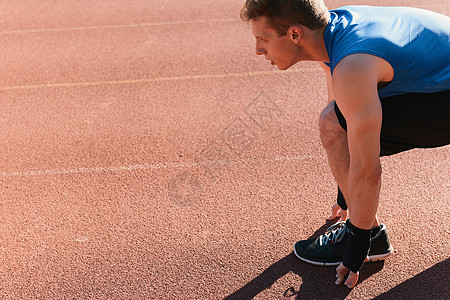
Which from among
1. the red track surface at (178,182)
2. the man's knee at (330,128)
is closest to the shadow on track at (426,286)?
the red track surface at (178,182)

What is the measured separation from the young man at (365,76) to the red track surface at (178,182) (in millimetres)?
748

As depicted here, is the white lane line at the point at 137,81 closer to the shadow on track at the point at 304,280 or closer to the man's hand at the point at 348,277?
the shadow on track at the point at 304,280

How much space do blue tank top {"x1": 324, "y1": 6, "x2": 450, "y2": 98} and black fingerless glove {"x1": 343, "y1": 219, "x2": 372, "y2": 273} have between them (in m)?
0.86

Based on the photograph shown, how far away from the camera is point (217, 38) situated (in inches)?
284

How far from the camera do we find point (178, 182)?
14.3ft

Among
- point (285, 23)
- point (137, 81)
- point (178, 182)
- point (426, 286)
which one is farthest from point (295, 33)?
point (137, 81)

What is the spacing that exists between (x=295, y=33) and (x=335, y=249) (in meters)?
1.56

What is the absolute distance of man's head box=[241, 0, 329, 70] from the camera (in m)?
2.72

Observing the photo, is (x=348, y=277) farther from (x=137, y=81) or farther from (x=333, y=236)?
(x=137, y=81)

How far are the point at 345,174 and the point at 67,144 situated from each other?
3.04 metres

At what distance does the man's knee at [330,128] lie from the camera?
119 inches

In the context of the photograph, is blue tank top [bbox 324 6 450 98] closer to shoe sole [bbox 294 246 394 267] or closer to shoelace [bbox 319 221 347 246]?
shoelace [bbox 319 221 347 246]

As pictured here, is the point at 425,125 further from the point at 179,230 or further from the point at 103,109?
the point at 103,109

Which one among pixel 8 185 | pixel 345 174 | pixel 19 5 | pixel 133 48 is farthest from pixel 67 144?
pixel 19 5
